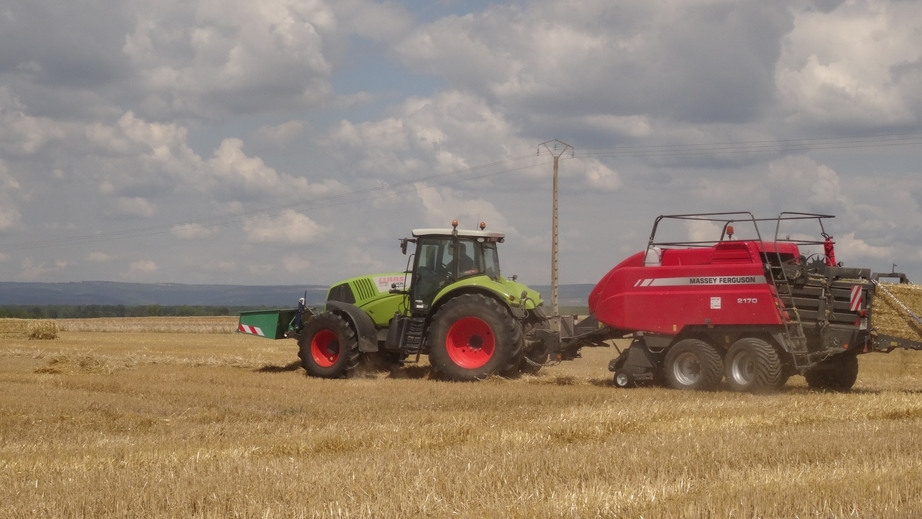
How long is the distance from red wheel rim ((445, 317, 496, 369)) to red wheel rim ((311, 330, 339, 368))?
209 cm

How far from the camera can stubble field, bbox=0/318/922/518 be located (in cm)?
552

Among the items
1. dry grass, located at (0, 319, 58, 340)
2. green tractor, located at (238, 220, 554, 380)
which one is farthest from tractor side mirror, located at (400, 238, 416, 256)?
dry grass, located at (0, 319, 58, 340)

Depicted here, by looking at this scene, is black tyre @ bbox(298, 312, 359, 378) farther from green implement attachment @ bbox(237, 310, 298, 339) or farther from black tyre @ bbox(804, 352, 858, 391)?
black tyre @ bbox(804, 352, 858, 391)

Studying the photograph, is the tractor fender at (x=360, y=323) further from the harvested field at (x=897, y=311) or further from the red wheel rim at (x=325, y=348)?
the harvested field at (x=897, y=311)

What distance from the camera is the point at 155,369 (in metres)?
15.8

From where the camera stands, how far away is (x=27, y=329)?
28.8 meters

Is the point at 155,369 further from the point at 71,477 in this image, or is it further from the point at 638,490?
the point at 638,490

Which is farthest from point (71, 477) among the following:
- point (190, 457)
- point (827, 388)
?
point (827, 388)

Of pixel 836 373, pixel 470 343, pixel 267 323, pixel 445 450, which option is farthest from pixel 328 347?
pixel 445 450

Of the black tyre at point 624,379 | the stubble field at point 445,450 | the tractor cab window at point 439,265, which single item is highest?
the tractor cab window at point 439,265

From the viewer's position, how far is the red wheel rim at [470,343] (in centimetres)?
1402

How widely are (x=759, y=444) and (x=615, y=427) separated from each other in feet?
5.74

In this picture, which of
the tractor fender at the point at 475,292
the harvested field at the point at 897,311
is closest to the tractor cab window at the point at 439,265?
the tractor fender at the point at 475,292

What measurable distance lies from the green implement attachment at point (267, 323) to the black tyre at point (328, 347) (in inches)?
38.7
